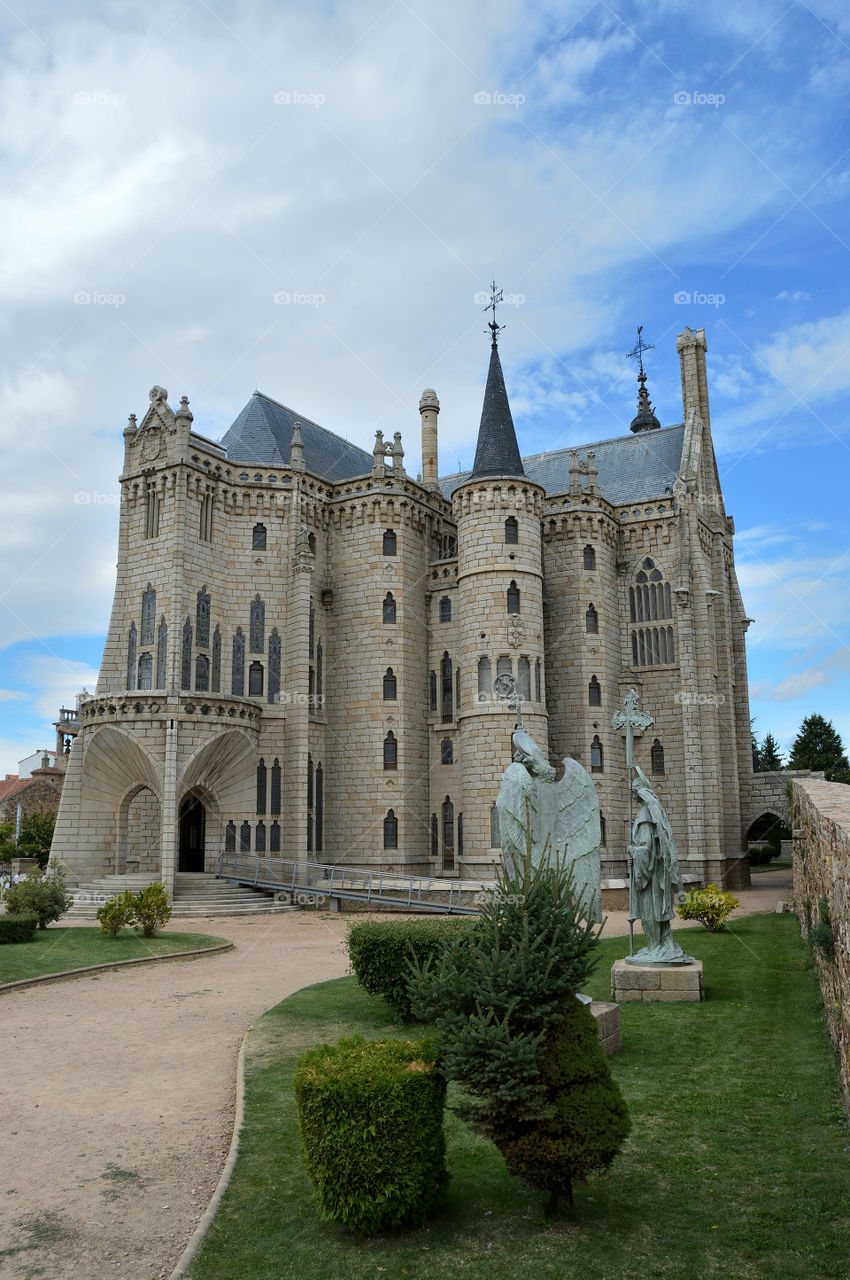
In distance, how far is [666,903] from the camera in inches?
504

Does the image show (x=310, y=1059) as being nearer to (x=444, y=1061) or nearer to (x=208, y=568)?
(x=444, y=1061)

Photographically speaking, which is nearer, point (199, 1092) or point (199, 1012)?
point (199, 1092)

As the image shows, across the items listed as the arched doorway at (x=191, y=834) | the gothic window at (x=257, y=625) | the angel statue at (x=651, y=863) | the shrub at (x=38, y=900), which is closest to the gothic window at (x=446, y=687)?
the gothic window at (x=257, y=625)

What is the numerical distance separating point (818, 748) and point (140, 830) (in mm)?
48778

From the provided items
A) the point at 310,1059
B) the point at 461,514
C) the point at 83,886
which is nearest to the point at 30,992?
the point at 310,1059

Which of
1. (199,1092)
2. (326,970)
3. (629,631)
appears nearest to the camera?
(199,1092)

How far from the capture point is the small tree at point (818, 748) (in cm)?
6291

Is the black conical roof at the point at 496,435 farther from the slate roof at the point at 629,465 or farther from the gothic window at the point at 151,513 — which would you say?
the gothic window at the point at 151,513

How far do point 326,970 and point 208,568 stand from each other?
2021 cm

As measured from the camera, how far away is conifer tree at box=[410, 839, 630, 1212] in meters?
5.88

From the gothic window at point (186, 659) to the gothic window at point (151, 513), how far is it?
12.2ft

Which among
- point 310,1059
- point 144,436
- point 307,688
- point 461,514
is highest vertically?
point 144,436

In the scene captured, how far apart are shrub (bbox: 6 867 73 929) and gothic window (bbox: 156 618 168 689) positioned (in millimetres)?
11488

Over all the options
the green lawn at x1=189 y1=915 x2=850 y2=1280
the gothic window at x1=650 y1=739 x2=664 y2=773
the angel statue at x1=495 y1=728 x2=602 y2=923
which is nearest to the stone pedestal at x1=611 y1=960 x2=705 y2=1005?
the green lawn at x1=189 y1=915 x2=850 y2=1280
